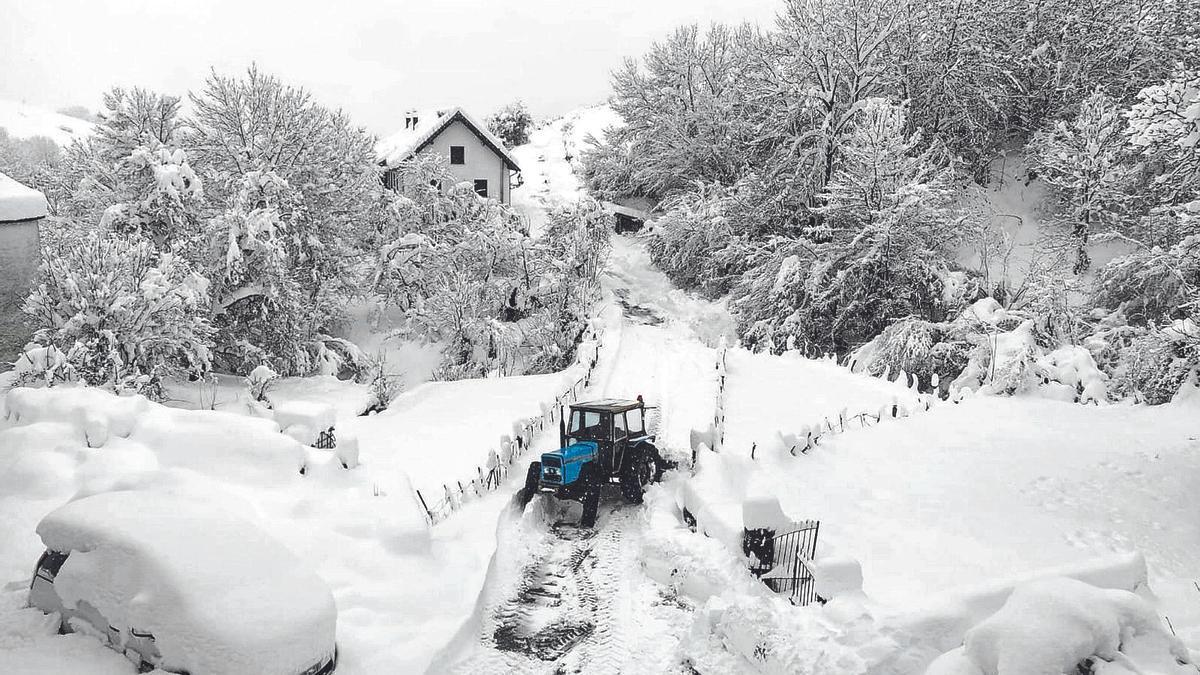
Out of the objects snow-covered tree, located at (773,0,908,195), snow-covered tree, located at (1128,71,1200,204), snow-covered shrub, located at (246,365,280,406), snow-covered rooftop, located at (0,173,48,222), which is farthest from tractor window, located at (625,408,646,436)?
snow-covered tree, located at (773,0,908,195)

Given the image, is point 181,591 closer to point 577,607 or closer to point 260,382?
point 577,607

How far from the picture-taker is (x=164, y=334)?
20.4 metres

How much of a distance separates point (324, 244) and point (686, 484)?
80.2ft

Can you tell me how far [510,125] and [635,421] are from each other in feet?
187

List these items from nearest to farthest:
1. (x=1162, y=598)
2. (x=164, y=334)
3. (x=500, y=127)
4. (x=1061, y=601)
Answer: (x=1061, y=601), (x=1162, y=598), (x=164, y=334), (x=500, y=127)

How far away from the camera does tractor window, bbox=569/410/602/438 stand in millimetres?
11898

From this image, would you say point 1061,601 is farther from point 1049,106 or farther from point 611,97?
point 611,97

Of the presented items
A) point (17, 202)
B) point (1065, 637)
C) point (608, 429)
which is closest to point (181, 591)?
point (1065, 637)

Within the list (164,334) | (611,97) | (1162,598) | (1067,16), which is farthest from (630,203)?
(1162,598)

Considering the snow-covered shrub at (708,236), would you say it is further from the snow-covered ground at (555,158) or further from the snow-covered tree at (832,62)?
the snow-covered ground at (555,158)

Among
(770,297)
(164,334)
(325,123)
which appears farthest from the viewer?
(325,123)

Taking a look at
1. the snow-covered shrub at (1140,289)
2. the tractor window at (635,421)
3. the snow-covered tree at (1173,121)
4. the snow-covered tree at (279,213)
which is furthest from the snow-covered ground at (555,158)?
the snow-covered tree at (1173,121)

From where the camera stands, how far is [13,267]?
10.7 m

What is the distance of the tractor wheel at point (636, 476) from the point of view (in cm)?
1140
